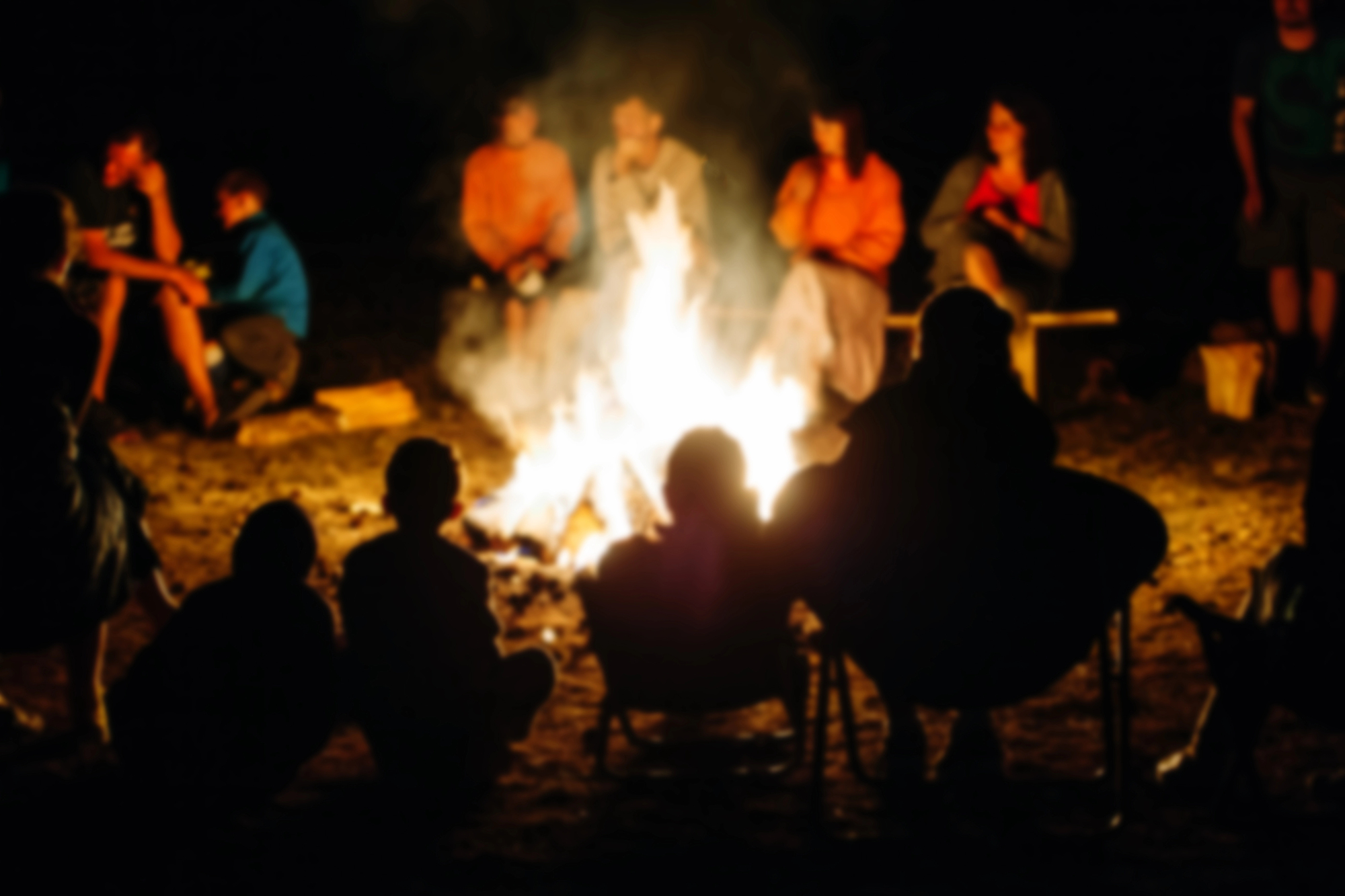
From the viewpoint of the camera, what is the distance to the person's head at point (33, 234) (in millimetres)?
4406

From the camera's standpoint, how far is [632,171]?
9.00 m

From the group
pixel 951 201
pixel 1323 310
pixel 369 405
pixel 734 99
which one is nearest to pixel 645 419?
pixel 369 405

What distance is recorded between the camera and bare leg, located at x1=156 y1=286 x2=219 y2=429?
9.06 metres

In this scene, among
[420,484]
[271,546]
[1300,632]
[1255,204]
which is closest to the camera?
[1300,632]

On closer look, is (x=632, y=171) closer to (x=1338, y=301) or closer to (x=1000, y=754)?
(x=1338, y=301)

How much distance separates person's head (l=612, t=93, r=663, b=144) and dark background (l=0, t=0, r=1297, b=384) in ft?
6.93

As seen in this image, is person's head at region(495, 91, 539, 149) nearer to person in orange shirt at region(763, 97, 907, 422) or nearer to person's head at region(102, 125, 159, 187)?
person in orange shirt at region(763, 97, 907, 422)

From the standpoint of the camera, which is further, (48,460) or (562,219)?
(562,219)

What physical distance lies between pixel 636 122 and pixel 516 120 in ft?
2.68

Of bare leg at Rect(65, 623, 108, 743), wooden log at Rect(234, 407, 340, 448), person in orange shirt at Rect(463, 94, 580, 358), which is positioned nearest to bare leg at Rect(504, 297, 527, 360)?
person in orange shirt at Rect(463, 94, 580, 358)

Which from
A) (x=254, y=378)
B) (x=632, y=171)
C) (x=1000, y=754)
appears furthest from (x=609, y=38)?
(x=1000, y=754)

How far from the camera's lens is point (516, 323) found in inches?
358

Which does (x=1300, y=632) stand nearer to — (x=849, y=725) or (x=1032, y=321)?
(x=849, y=725)

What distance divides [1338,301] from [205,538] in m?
6.83
